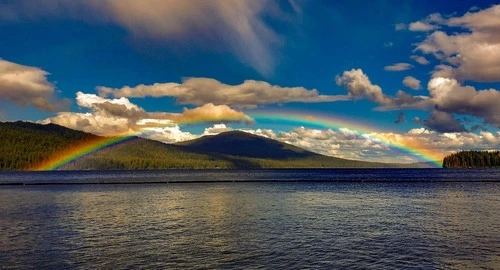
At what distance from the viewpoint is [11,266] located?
3181 cm

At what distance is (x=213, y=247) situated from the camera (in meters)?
38.3

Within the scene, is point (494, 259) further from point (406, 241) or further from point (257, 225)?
point (257, 225)

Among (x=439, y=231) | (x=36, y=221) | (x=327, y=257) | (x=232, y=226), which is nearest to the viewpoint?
(x=327, y=257)

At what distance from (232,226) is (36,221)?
2685 centimetres

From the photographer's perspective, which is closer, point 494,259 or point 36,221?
point 494,259

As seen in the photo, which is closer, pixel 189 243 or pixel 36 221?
pixel 189 243

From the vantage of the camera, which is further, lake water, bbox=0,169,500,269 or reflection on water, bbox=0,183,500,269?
reflection on water, bbox=0,183,500,269

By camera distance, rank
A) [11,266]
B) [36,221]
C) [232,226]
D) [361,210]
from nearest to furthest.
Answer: [11,266] → [232,226] → [36,221] → [361,210]

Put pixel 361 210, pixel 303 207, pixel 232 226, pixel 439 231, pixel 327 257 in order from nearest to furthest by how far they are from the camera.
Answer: pixel 327 257, pixel 439 231, pixel 232 226, pixel 361 210, pixel 303 207

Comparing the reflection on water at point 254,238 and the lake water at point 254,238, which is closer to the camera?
the lake water at point 254,238

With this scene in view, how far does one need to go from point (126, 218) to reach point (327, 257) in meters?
34.9

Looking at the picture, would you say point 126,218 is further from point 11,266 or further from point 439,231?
point 439,231

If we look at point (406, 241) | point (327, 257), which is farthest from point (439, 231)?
point (327, 257)

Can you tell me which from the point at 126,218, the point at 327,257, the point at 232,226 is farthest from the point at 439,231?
the point at 126,218
